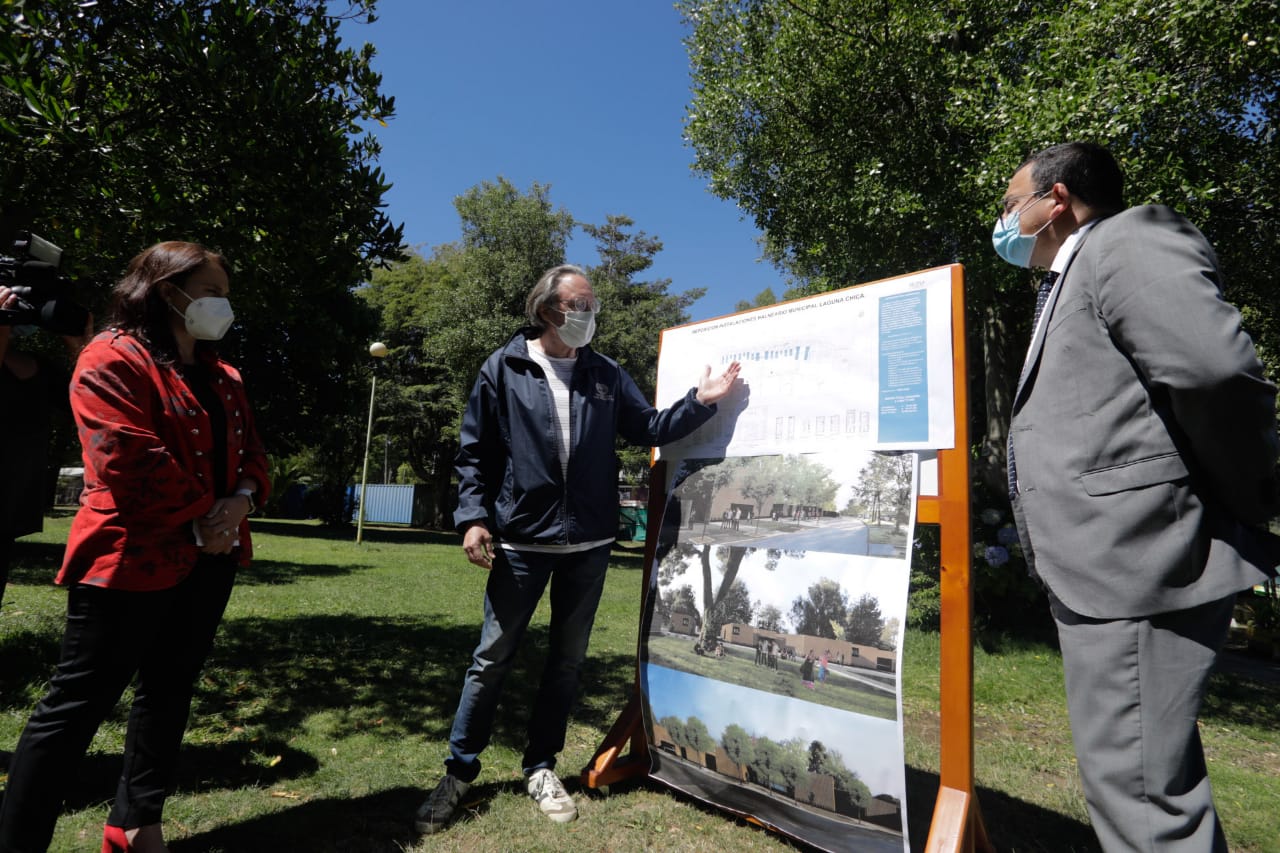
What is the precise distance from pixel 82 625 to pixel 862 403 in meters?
2.55

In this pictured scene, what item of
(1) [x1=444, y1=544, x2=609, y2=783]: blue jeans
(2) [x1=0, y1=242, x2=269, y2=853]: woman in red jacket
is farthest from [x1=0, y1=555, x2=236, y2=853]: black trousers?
(1) [x1=444, y1=544, x2=609, y2=783]: blue jeans

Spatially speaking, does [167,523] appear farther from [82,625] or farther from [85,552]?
[82,625]

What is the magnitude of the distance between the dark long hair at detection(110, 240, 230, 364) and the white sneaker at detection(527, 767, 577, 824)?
7.07ft

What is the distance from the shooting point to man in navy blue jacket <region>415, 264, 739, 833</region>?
9.40 ft

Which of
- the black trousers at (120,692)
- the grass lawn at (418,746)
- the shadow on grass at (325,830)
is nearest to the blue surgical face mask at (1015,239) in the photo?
the grass lawn at (418,746)

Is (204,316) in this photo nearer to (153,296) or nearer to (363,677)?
(153,296)

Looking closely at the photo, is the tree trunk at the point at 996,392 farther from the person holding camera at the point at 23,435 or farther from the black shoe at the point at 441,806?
the person holding camera at the point at 23,435

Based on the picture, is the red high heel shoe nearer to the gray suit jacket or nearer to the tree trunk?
the gray suit jacket

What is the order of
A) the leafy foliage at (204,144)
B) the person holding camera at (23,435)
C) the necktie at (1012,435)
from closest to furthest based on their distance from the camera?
1. the necktie at (1012,435)
2. the person holding camera at (23,435)
3. the leafy foliage at (204,144)

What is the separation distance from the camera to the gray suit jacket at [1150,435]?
1436 mm

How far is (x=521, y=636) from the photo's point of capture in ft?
9.68

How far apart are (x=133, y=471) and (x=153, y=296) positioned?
619 mm

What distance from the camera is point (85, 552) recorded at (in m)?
1.98

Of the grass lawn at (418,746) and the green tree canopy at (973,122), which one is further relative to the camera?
the green tree canopy at (973,122)
